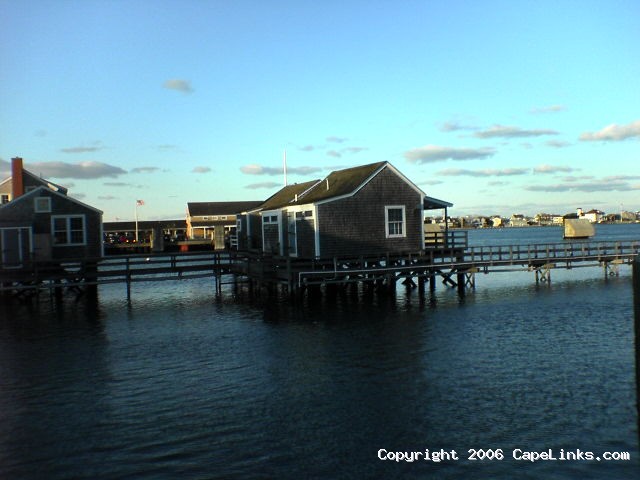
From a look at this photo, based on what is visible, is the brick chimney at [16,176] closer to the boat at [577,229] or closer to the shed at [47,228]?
the shed at [47,228]

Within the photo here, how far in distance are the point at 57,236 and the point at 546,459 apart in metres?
33.0

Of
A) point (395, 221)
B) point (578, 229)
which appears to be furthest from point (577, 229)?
point (395, 221)

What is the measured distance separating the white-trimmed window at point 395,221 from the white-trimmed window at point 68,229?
18.9 metres

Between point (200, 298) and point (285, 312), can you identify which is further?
point (200, 298)

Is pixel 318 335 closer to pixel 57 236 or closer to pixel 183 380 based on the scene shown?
pixel 183 380

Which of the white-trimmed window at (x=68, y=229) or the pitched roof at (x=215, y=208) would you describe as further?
the pitched roof at (x=215, y=208)

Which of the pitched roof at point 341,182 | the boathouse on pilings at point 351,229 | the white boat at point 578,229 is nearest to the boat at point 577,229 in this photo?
the white boat at point 578,229

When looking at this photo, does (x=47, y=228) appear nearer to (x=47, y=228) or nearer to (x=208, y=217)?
(x=47, y=228)

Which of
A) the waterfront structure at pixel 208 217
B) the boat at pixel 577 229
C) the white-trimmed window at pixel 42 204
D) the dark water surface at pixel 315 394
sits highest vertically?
the waterfront structure at pixel 208 217

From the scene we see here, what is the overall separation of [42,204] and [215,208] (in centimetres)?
7883

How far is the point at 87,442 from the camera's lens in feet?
39.1

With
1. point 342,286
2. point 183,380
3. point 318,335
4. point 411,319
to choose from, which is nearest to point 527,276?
point 342,286

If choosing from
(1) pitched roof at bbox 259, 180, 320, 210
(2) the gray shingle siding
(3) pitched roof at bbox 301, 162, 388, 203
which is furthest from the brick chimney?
(2) the gray shingle siding

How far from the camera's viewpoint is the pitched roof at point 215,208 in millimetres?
112300
